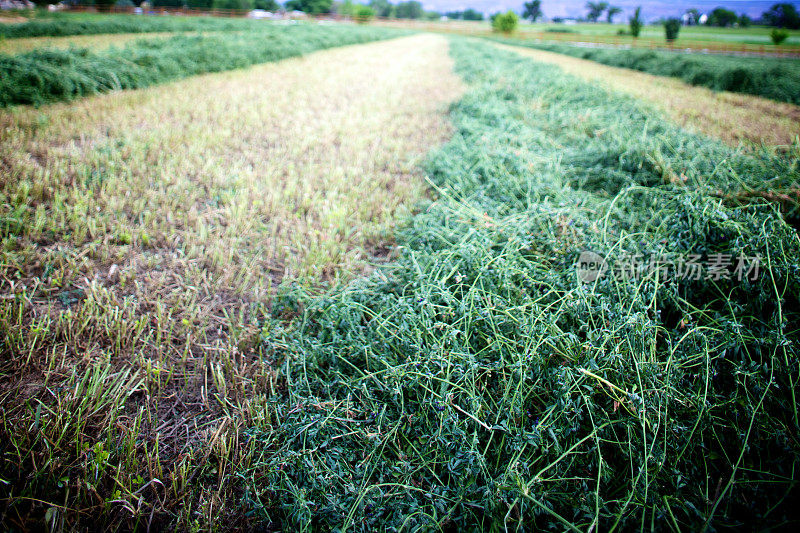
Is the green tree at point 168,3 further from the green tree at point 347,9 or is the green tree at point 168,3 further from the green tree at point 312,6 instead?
the green tree at point 347,9

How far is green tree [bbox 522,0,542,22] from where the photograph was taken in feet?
275

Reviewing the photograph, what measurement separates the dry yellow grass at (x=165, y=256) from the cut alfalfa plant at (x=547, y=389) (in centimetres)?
30

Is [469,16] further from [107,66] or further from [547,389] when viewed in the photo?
[547,389]

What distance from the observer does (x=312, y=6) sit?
63719 mm

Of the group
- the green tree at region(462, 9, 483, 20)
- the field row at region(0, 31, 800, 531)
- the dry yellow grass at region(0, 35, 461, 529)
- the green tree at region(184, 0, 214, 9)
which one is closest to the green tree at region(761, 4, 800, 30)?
the field row at region(0, 31, 800, 531)

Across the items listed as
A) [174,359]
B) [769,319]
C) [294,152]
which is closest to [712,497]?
[769,319]

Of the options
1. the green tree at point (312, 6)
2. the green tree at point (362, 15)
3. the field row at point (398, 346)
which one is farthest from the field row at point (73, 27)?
the green tree at point (312, 6)

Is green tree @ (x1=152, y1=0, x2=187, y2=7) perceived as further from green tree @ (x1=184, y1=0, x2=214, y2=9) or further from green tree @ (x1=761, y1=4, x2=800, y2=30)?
green tree @ (x1=761, y1=4, x2=800, y2=30)

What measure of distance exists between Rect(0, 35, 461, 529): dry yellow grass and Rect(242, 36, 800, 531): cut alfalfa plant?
30 centimetres

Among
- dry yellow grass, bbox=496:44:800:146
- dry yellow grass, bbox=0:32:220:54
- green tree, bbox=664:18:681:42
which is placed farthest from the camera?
green tree, bbox=664:18:681:42

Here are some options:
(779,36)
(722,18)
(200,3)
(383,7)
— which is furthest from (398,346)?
Answer: (383,7)

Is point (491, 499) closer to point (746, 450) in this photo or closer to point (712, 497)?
point (712, 497)

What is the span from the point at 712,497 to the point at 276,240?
2.82m

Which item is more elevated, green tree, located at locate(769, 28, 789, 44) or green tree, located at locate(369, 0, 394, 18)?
green tree, located at locate(369, 0, 394, 18)
